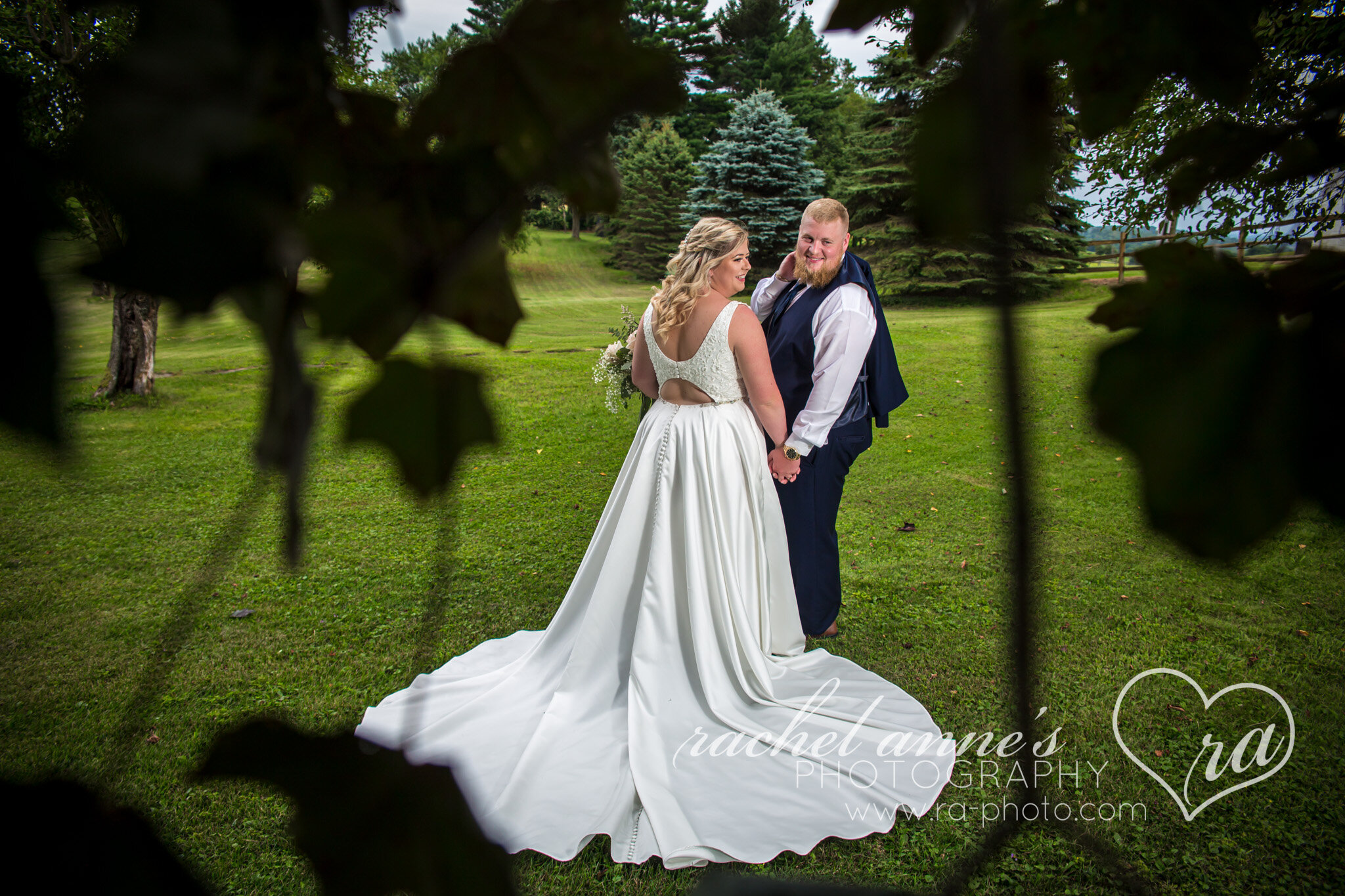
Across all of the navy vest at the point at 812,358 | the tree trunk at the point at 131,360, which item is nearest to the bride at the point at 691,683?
the navy vest at the point at 812,358

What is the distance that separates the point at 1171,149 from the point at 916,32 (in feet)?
0.47

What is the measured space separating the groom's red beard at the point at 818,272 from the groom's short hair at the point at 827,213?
0.54 ft

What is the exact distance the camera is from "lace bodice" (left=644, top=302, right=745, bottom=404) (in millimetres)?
3180

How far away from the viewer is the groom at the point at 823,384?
3.36 meters

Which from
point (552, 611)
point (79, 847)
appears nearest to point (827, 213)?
point (552, 611)

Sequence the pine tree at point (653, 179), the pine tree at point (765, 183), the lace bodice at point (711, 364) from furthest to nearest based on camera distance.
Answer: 1. the pine tree at point (765, 183)
2. the lace bodice at point (711, 364)
3. the pine tree at point (653, 179)

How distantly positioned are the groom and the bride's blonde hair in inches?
15.2

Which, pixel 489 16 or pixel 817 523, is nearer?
pixel 489 16

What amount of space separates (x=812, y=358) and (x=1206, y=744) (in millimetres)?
2175

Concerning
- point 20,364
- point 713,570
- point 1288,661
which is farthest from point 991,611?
point 20,364

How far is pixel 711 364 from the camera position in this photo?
323cm

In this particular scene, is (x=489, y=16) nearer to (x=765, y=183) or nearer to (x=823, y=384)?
(x=823, y=384)

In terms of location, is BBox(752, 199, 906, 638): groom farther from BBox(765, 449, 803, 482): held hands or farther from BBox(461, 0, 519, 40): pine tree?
BBox(461, 0, 519, 40): pine tree

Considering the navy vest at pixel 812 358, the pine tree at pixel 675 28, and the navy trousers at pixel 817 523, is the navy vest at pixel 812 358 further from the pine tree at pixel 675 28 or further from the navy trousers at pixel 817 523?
the pine tree at pixel 675 28
